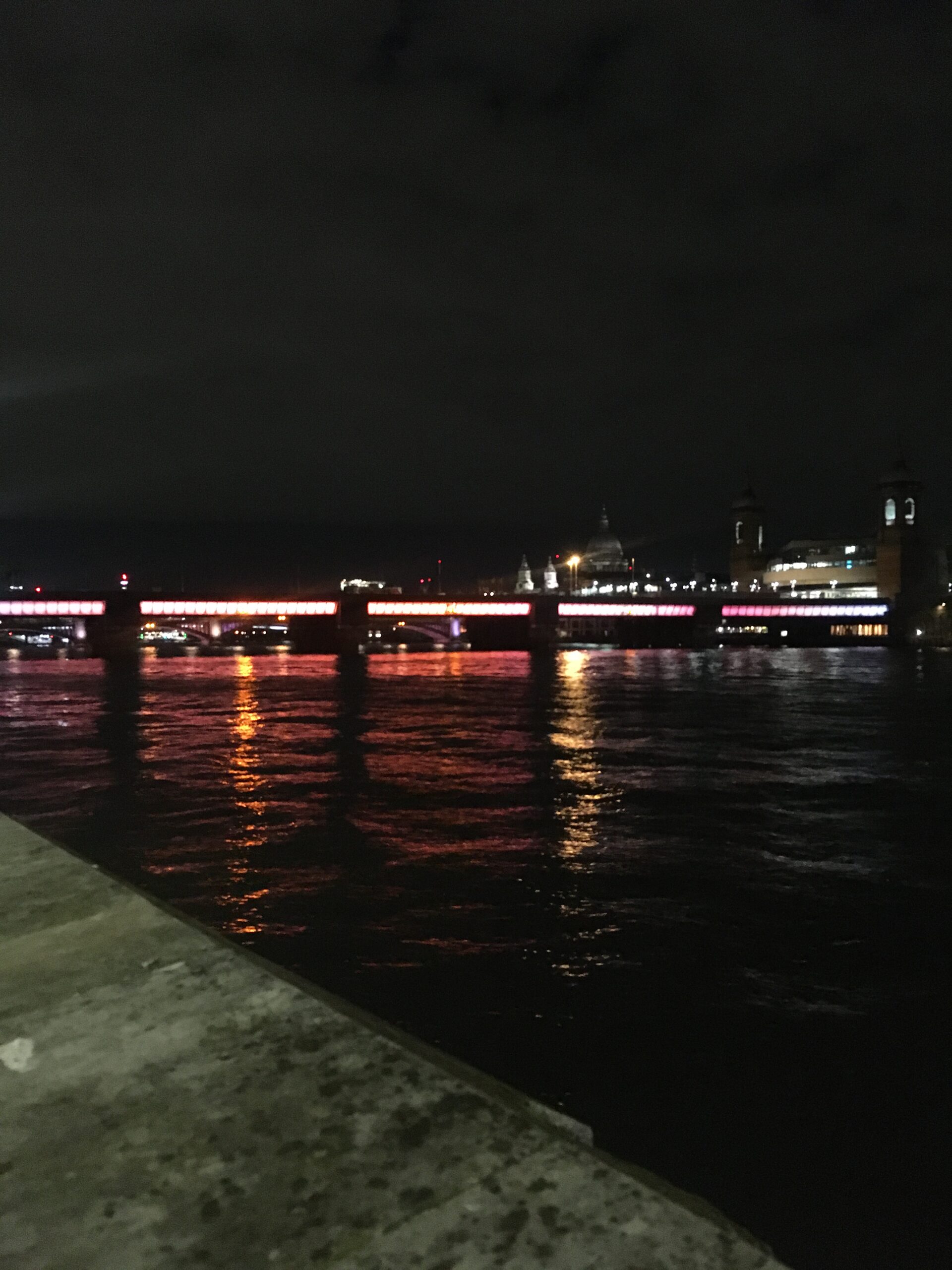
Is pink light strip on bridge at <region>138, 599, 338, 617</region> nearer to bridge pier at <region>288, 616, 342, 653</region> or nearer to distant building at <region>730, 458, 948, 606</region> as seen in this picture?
bridge pier at <region>288, 616, 342, 653</region>

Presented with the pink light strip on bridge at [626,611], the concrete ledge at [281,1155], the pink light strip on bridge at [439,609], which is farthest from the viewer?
the pink light strip on bridge at [626,611]

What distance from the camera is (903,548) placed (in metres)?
138

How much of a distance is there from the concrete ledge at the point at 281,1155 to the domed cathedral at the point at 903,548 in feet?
457

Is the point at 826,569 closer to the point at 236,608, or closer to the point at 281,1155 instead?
the point at 236,608

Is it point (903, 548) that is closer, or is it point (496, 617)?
point (496, 617)

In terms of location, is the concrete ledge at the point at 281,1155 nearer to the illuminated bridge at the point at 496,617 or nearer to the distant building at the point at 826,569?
the illuminated bridge at the point at 496,617

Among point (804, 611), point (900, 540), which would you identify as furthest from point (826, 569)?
point (804, 611)

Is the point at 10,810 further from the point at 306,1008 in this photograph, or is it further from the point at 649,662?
the point at 649,662

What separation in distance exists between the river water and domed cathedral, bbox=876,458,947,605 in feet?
402

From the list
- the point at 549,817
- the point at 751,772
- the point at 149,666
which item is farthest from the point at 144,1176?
the point at 149,666

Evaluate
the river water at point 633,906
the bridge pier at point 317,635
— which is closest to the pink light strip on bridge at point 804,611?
the bridge pier at point 317,635

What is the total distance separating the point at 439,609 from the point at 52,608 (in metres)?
42.2

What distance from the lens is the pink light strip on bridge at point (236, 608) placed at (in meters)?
95.9

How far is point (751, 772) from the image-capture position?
63.0ft
